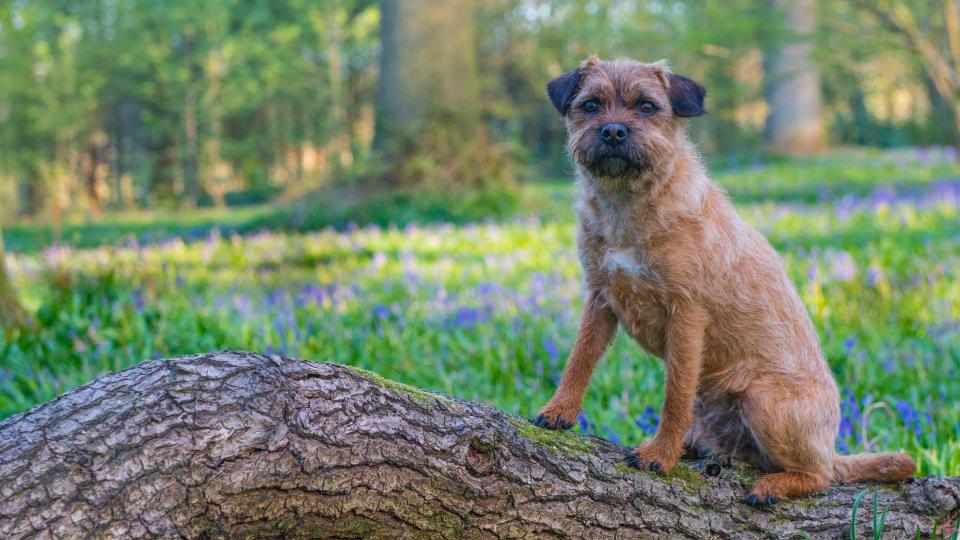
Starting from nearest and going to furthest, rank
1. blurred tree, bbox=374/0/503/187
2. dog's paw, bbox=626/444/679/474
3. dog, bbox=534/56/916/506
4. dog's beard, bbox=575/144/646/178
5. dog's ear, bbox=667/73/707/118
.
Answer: dog's paw, bbox=626/444/679/474 < dog, bbox=534/56/916/506 < dog's beard, bbox=575/144/646/178 < dog's ear, bbox=667/73/707/118 < blurred tree, bbox=374/0/503/187

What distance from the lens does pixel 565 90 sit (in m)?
3.20

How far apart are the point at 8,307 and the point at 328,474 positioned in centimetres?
390

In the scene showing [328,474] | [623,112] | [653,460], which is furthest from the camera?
[623,112]

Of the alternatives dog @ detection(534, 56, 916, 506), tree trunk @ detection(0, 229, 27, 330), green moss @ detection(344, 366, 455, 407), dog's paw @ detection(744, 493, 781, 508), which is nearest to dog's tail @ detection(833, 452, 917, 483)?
dog @ detection(534, 56, 916, 506)

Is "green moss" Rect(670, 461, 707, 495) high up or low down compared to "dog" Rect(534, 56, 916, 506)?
down

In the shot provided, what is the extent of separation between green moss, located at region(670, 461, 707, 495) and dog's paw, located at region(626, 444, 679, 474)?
0.13ft

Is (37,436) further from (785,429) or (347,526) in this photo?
(785,429)

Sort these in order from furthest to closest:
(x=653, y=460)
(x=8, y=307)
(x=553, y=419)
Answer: (x=8, y=307) → (x=553, y=419) → (x=653, y=460)

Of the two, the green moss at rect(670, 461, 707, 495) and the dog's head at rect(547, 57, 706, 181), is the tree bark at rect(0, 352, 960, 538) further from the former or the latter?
the dog's head at rect(547, 57, 706, 181)

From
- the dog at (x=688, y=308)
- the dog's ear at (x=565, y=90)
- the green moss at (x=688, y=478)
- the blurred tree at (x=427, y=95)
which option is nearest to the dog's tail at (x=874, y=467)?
the dog at (x=688, y=308)

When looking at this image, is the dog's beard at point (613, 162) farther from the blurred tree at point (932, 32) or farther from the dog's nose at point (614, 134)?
the blurred tree at point (932, 32)

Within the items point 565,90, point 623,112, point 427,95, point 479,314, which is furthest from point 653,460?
point 427,95

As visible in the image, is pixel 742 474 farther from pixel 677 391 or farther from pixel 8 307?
pixel 8 307

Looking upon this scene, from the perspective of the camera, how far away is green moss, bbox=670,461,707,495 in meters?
2.61
